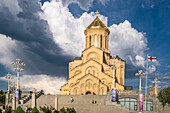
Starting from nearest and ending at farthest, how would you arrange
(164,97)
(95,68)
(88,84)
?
(164,97)
(88,84)
(95,68)

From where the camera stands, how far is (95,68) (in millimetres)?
63531

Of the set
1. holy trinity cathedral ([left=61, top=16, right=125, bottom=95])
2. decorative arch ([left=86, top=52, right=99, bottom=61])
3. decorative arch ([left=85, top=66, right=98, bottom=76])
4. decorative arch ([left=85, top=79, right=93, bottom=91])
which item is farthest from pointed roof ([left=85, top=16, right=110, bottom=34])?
decorative arch ([left=85, top=79, right=93, bottom=91])

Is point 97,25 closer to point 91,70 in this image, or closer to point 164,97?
point 91,70

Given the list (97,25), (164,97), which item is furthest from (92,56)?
(164,97)

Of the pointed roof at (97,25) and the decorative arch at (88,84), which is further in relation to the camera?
the pointed roof at (97,25)

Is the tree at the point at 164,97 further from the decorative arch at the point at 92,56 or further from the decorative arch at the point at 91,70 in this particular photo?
the decorative arch at the point at 92,56

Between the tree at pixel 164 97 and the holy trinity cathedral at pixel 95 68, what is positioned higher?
the holy trinity cathedral at pixel 95 68

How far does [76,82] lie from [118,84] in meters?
7.71

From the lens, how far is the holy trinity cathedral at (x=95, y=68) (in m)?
60.0

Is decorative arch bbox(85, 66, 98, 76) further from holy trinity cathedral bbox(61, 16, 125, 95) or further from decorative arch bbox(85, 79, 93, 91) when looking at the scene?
decorative arch bbox(85, 79, 93, 91)

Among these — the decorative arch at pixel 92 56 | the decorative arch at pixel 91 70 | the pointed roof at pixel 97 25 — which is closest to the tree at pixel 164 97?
the decorative arch at pixel 91 70

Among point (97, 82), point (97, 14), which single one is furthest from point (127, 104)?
point (97, 14)

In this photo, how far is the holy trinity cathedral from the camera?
5997 cm

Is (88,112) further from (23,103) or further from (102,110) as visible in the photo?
(23,103)
